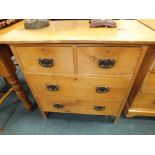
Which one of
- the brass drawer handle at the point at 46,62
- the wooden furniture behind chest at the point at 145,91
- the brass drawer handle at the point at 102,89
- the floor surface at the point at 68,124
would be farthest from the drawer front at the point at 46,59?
the floor surface at the point at 68,124

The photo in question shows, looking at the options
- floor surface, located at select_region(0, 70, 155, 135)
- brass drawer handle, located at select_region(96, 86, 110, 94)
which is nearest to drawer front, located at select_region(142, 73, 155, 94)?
brass drawer handle, located at select_region(96, 86, 110, 94)

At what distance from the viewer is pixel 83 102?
108 cm

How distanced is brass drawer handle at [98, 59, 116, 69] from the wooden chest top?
0.13 metres

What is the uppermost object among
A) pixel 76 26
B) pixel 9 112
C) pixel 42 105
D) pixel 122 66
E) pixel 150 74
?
pixel 76 26

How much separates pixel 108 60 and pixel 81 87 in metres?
0.29

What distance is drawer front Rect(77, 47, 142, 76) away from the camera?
712 millimetres

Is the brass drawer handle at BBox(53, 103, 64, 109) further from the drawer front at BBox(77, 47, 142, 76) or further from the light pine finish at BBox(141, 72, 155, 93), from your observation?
the light pine finish at BBox(141, 72, 155, 93)

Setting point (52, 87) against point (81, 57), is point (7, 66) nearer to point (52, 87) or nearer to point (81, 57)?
point (52, 87)

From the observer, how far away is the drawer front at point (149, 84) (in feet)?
3.00

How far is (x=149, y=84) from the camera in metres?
0.97
